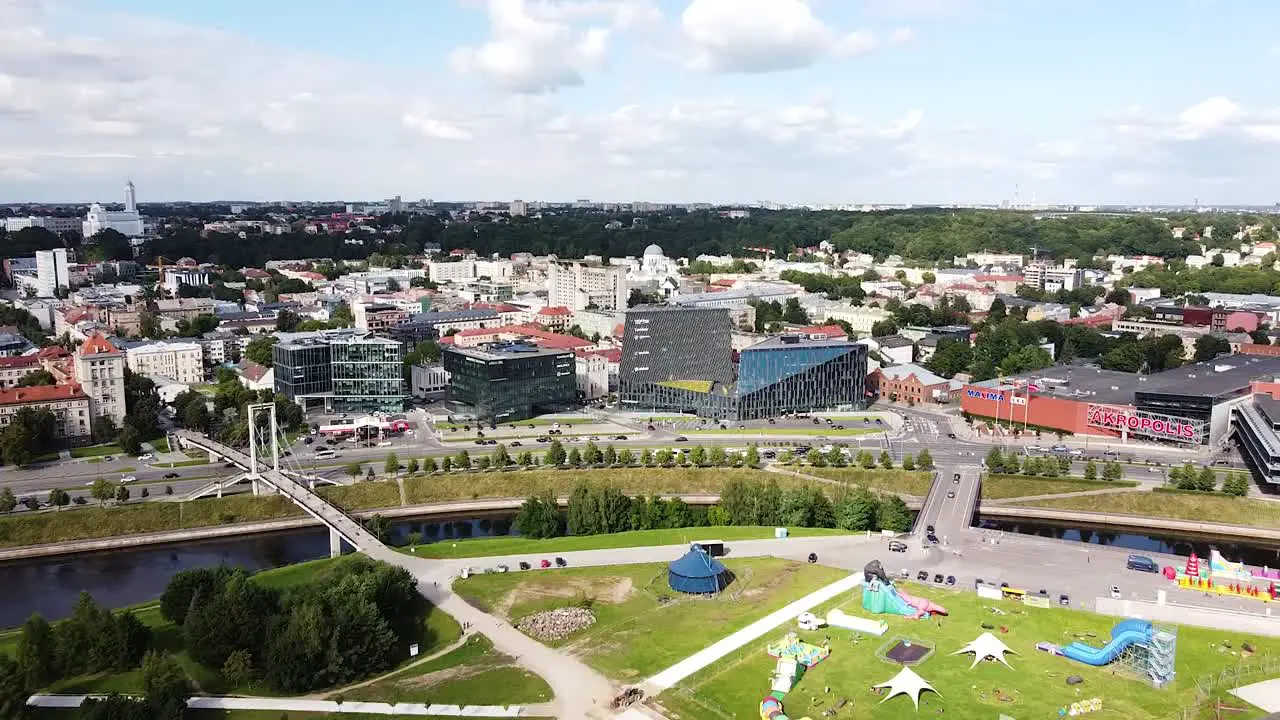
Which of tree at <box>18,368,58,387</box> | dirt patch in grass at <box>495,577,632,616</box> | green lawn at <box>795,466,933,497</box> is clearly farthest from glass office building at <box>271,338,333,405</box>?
dirt patch in grass at <box>495,577,632,616</box>

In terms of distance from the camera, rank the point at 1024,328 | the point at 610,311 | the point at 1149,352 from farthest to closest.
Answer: the point at 610,311, the point at 1024,328, the point at 1149,352

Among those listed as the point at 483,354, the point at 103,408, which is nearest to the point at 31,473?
the point at 103,408

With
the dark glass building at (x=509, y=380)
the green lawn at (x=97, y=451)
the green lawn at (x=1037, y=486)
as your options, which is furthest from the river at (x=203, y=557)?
the dark glass building at (x=509, y=380)

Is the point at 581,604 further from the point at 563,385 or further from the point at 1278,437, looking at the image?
the point at 1278,437

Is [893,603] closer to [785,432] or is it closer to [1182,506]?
[1182,506]

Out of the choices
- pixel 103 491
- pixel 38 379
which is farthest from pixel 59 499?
pixel 38 379
